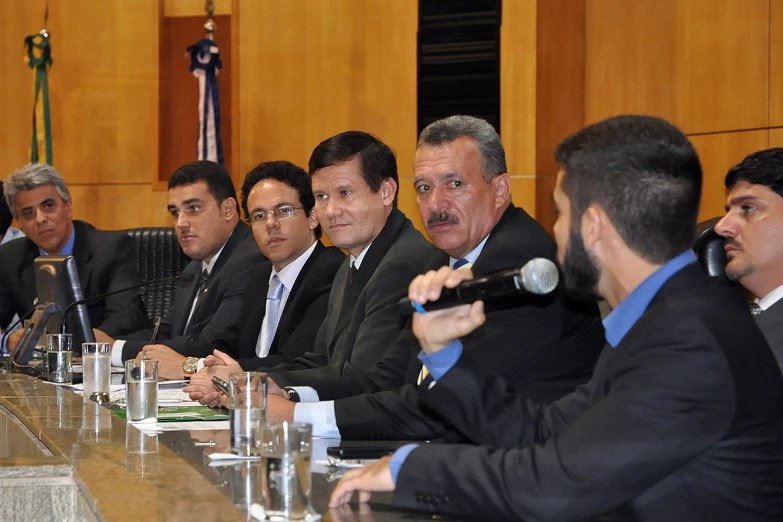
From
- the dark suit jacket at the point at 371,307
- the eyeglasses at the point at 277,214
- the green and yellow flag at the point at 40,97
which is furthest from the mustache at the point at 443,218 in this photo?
the green and yellow flag at the point at 40,97

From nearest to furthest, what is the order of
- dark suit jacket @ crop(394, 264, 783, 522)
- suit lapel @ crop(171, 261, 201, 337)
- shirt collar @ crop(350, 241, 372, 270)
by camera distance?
dark suit jacket @ crop(394, 264, 783, 522) → shirt collar @ crop(350, 241, 372, 270) → suit lapel @ crop(171, 261, 201, 337)

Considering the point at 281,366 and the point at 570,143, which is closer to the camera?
the point at 570,143

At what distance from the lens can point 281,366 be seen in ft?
10.3

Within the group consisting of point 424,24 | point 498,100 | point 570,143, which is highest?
point 424,24

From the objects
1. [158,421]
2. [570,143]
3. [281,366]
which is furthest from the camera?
[281,366]

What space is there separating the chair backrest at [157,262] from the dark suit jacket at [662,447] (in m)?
3.66

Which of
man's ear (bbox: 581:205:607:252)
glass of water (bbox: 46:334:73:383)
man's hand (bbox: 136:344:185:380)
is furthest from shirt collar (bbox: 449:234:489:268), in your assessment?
glass of water (bbox: 46:334:73:383)

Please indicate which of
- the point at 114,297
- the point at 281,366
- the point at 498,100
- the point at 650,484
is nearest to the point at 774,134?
the point at 498,100

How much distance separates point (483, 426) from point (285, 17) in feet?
14.7

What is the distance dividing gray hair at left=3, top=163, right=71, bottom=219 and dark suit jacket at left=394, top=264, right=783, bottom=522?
11.9 ft

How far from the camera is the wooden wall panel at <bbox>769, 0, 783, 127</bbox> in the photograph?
4.43 metres

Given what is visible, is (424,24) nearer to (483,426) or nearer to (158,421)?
(158,421)

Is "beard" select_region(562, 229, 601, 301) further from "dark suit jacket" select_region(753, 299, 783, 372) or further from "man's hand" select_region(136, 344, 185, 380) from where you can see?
"man's hand" select_region(136, 344, 185, 380)

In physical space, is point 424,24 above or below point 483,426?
above
